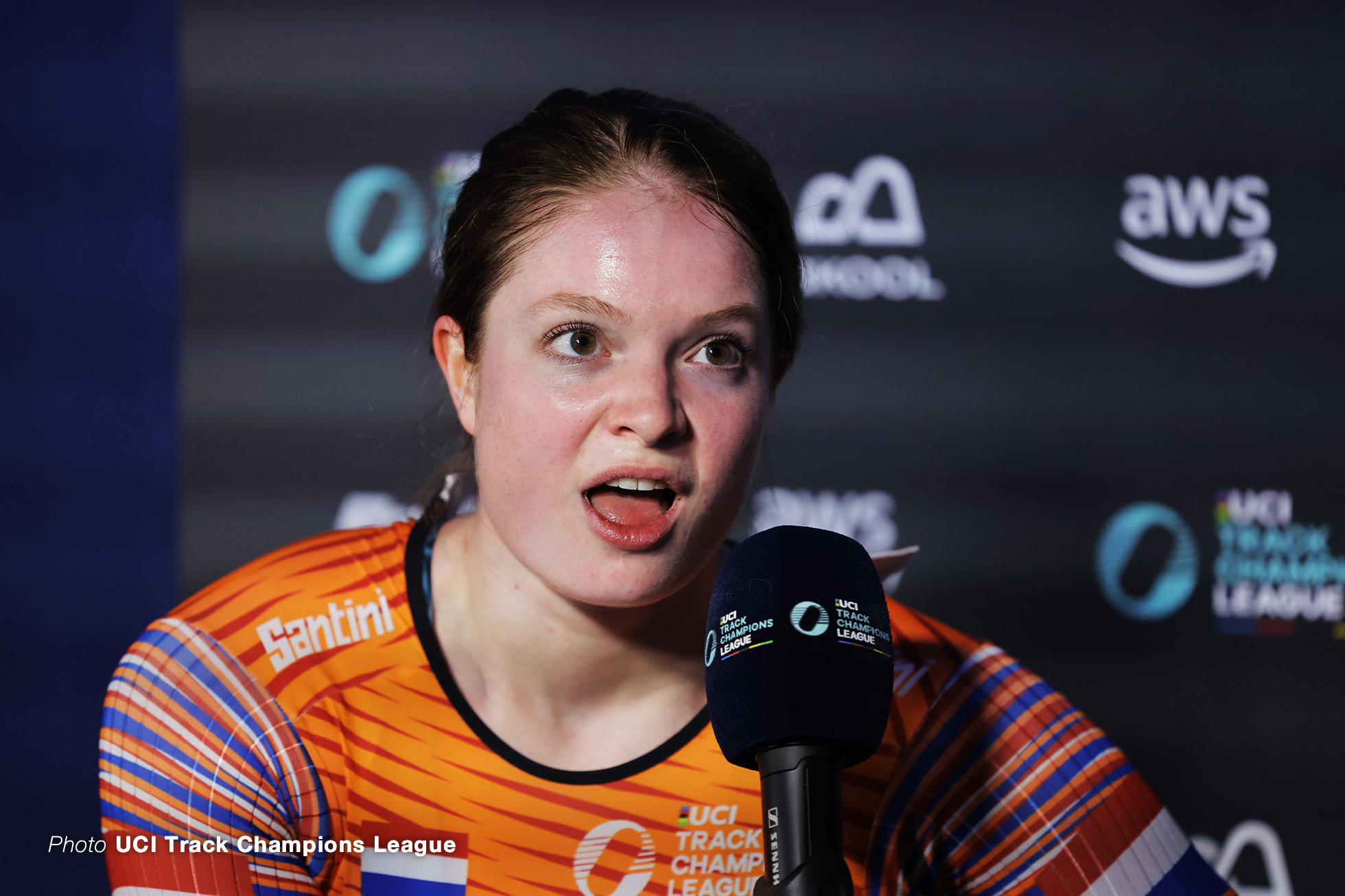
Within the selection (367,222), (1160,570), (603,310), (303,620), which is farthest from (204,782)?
(1160,570)

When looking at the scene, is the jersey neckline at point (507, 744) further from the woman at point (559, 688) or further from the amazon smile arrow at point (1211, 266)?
the amazon smile arrow at point (1211, 266)

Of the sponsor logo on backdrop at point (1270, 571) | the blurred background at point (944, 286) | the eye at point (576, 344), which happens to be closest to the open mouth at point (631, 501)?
the eye at point (576, 344)

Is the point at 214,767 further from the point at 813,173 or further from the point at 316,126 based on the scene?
the point at 813,173

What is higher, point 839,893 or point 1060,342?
point 1060,342

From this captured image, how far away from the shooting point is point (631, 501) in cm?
101

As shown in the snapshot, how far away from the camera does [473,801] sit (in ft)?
3.78

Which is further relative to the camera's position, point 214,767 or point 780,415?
point 780,415

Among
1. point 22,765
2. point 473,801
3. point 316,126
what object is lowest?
point 22,765

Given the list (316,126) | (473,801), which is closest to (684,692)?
(473,801)

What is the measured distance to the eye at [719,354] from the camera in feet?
3.35

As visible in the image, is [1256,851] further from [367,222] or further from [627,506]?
[367,222]

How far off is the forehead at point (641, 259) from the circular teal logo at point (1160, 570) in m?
1.22

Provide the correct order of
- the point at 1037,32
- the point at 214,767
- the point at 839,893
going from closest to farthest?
1. the point at 839,893
2. the point at 214,767
3. the point at 1037,32

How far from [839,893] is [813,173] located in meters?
1.59
